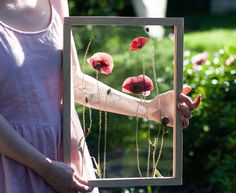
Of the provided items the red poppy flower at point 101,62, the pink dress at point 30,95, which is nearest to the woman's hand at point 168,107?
the red poppy flower at point 101,62

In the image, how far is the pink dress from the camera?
2410 millimetres

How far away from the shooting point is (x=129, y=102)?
8.65 ft

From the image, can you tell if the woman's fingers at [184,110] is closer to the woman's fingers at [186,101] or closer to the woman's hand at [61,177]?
the woman's fingers at [186,101]

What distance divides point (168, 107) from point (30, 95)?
1.44ft

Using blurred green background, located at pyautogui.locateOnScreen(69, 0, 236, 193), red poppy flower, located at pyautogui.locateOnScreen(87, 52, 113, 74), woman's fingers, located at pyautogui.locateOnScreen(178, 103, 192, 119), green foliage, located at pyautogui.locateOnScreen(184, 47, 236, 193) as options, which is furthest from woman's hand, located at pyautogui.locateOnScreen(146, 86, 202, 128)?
green foliage, located at pyautogui.locateOnScreen(184, 47, 236, 193)

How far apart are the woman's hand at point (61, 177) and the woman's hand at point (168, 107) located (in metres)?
0.37

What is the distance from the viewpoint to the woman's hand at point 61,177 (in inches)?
94.3

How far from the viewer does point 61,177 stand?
2.40 m

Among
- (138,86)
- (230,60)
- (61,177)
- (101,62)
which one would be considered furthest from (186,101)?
(230,60)

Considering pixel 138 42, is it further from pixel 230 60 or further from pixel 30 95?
pixel 230 60

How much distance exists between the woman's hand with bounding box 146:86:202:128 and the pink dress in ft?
1.03

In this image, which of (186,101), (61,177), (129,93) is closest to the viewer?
(61,177)

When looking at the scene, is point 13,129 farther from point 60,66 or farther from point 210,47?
point 210,47

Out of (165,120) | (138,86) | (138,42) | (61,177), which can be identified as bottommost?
(61,177)
